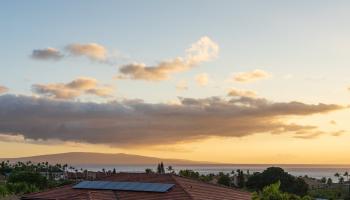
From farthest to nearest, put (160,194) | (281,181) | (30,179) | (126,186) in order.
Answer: (30,179), (281,181), (126,186), (160,194)

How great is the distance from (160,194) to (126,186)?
407cm

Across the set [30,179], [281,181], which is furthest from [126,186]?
[30,179]

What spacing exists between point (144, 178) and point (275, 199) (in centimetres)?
1768

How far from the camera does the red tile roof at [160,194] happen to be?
42344mm

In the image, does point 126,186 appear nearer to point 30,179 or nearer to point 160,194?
point 160,194

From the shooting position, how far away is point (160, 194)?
42.5 metres

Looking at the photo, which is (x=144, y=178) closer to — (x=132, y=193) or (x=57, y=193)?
(x=132, y=193)

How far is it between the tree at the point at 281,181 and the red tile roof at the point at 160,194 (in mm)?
29337

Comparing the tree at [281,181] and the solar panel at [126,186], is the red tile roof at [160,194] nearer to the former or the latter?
the solar panel at [126,186]

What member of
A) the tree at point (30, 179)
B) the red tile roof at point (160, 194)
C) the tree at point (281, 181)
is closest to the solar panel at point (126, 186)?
the red tile roof at point (160, 194)

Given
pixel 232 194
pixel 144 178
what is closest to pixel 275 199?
pixel 232 194

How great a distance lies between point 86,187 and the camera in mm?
46562

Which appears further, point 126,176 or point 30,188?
point 30,188

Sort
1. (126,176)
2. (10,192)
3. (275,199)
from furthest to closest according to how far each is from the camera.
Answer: (10,192)
(126,176)
(275,199)
